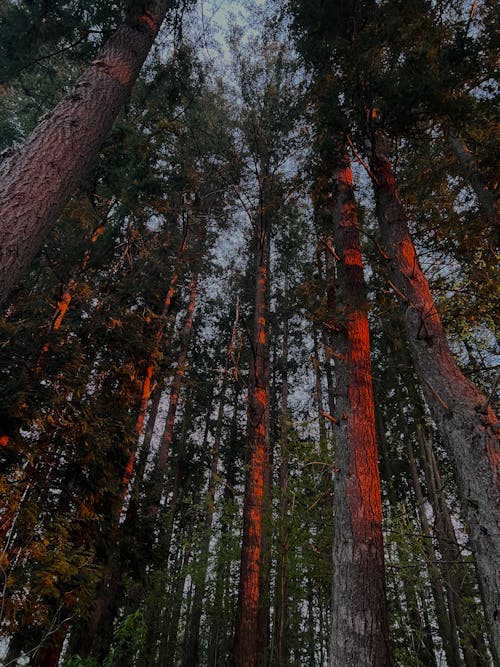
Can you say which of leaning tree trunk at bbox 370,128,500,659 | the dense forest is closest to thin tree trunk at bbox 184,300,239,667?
the dense forest

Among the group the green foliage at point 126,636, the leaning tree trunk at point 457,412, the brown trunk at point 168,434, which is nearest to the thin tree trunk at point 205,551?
the brown trunk at point 168,434

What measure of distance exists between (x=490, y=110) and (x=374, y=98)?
6.24ft

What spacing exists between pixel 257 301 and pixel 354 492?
5.31 metres

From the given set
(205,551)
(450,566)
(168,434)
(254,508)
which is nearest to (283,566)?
(254,508)

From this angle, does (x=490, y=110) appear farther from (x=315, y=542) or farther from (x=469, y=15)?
(x=315, y=542)

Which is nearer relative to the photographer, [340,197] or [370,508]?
[370,508]

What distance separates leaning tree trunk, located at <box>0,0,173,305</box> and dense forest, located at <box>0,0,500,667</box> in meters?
0.02

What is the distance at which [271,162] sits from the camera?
361 inches

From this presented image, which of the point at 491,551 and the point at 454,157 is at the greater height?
the point at 454,157

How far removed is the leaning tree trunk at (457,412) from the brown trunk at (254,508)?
2.96 metres

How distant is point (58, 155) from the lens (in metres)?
3.20

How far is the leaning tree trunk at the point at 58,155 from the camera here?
2.69m

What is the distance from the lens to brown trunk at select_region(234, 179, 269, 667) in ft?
17.3

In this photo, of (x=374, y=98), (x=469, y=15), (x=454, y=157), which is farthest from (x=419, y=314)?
(x=469, y=15)
